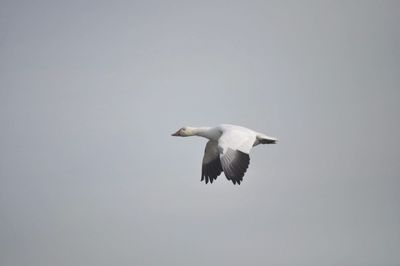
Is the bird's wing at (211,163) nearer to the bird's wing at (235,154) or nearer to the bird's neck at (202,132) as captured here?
the bird's neck at (202,132)

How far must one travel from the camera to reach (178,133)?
24.0m

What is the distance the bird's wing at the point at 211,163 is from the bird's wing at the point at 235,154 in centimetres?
243

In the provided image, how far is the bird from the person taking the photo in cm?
1883

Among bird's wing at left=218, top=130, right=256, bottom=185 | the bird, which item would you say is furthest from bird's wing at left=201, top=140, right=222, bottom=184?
bird's wing at left=218, top=130, right=256, bottom=185

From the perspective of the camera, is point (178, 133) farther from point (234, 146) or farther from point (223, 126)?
point (234, 146)

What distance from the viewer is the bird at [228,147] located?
61.8ft

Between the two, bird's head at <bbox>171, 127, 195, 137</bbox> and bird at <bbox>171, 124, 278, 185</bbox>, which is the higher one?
bird's head at <bbox>171, 127, 195, 137</bbox>

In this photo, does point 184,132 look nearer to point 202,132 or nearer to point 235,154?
point 202,132

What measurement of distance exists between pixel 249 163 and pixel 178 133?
552 cm

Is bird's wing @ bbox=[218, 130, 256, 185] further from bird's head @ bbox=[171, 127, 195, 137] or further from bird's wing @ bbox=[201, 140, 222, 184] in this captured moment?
bird's head @ bbox=[171, 127, 195, 137]

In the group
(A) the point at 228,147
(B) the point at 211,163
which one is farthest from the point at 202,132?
(A) the point at 228,147

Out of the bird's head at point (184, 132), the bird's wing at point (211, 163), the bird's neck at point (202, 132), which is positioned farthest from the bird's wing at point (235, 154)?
the bird's head at point (184, 132)

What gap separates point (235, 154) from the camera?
1916 centimetres

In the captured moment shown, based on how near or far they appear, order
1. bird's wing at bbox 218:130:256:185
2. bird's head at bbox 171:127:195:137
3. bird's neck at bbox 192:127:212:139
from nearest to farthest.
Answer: bird's wing at bbox 218:130:256:185
bird's neck at bbox 192:127:212:139
bird's head at bbox 171:127:195:137
